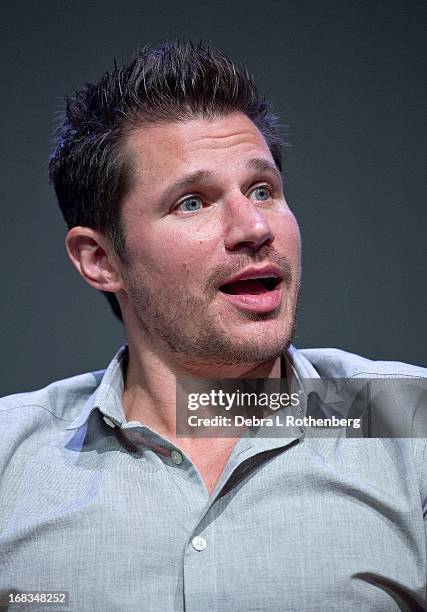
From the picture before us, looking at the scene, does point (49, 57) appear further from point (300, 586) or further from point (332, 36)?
point (300, 586)

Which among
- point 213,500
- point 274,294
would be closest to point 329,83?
point 274,294

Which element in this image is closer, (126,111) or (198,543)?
(198,543)

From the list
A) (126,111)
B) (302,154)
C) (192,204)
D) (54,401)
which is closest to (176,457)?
(54,401)

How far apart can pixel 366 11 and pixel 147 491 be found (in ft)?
3.95

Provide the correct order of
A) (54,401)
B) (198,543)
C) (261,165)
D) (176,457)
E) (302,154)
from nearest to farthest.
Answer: (198,543), (176,457), (261,165), (54,401), (302,154)

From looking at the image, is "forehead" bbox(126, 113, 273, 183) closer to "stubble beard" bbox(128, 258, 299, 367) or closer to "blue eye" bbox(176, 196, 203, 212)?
"blue eye" bbox(176, 196, 203, 212)

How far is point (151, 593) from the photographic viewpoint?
1195mm

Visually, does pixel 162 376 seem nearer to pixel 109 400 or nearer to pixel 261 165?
pixel 109 400

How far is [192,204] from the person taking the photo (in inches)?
55.7

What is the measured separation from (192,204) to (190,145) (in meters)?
0.11

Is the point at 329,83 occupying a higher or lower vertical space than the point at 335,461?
higher

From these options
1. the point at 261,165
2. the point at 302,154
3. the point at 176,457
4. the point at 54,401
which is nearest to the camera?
the point at 176,457

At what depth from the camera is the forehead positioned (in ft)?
4.63

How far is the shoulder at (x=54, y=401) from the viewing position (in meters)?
1.48
